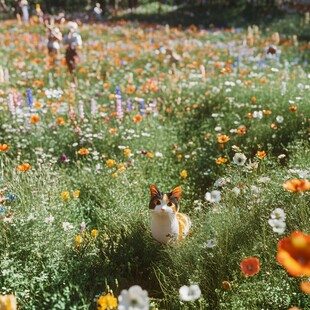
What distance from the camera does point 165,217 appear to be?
3.31 meters

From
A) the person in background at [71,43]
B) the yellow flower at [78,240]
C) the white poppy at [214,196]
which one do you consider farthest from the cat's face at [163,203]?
the person in background at [71,43]

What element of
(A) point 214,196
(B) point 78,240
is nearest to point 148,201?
(B) point 78,240

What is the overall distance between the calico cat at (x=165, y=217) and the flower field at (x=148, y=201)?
0.14m

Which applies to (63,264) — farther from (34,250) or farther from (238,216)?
(238,216)

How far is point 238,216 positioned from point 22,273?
1621 mm

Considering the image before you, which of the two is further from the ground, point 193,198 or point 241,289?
point 241,289

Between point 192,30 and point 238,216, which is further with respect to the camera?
point 192,30

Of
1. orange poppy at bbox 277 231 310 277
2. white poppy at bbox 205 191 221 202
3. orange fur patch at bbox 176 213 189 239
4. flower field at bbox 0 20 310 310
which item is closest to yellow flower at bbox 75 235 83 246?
flower field at bbox 0 20 310 310

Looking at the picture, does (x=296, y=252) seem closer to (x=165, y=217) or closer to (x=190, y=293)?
(x=190, y=293)

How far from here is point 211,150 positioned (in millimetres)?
5355

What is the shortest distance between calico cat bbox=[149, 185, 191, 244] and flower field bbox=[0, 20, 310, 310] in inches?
5.3

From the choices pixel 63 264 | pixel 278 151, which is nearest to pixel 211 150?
pixel 278 151

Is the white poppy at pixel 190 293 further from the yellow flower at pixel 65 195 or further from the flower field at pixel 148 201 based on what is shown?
the yellow flower at pixel 65 195

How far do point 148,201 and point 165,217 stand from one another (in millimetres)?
939
